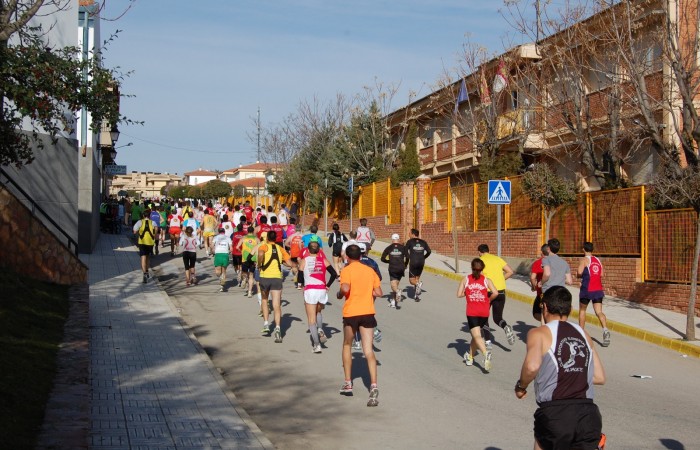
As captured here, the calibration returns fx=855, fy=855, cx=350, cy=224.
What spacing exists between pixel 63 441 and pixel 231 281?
16.6 metres

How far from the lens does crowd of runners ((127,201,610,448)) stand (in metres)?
5.60

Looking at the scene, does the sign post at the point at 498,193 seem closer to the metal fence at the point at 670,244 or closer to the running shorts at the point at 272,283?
the metal fence at the point at 670,244

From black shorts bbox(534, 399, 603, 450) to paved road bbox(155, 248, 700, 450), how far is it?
2944mm

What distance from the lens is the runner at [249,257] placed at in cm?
1927

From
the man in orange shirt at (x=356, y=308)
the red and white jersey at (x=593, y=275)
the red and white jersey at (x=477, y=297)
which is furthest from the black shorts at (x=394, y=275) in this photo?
the man in orange shirt at (x=356, y=308)

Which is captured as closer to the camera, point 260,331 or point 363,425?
point 363,425

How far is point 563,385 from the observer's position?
557 cm

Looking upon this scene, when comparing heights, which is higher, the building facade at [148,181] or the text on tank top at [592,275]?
the building facade at [148,181]

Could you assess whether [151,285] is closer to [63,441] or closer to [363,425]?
[363,425]

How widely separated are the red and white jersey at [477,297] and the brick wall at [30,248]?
8703mm

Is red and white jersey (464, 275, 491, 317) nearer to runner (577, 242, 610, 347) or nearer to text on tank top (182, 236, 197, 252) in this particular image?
runner (577, 242, 610, 347)

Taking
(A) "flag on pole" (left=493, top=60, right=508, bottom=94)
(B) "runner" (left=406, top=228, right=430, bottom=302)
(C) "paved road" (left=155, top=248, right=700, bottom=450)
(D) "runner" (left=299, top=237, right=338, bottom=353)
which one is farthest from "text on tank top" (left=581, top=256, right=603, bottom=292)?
(A) "flag on pole" (left=493, top=60, right=508, bottom=94)

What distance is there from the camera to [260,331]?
15.8 m

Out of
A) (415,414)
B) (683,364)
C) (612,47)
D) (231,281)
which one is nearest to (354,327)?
(415,414)
